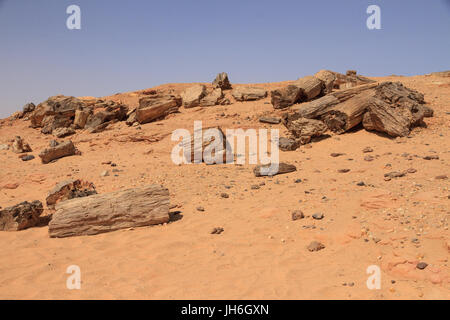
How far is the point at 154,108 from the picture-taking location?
14.3 m

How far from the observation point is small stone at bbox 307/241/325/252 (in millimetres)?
4492

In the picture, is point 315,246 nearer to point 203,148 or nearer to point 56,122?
point 203,148

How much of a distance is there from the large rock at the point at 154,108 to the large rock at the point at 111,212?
8.70 meters

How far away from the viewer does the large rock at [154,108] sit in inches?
557

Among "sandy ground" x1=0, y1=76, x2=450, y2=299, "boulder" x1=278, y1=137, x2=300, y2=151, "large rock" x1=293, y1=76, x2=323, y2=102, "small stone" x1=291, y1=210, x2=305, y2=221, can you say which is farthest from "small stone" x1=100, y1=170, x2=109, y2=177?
"large rock" x1=293, y1=76, x2=323, y2=102

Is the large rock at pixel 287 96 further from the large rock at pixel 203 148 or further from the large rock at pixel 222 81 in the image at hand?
the large rock at pixel 222 81

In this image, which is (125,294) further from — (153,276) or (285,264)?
(285,264)

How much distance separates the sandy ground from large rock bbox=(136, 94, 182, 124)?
215 inches

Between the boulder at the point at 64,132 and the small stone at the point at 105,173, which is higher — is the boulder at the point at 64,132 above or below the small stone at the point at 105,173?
above

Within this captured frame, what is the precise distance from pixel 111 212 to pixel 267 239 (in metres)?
2.70

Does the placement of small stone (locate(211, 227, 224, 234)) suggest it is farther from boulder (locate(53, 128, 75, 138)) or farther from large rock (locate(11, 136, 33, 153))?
boulder (locate(53, 128, 75, 138))

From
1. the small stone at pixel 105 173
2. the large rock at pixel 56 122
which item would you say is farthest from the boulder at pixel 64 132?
the small stone at pixel 105 173
